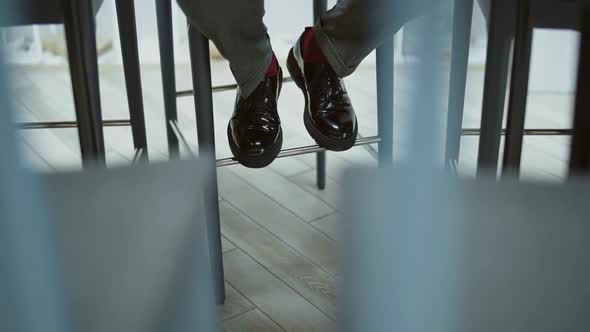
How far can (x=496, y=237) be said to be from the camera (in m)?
0.44

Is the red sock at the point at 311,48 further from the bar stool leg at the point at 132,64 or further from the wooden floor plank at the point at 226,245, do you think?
the wooden floor plank at the point at 226,245

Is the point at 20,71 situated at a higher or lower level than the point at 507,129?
higher

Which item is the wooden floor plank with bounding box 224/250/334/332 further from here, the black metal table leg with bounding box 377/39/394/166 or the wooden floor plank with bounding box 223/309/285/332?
the black metal table leg with bounding box 377/39/394/166

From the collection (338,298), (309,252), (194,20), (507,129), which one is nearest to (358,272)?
(338,298)

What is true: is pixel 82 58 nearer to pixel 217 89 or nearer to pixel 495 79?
pixel 495 79

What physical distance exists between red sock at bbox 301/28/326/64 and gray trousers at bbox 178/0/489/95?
3 centimetres

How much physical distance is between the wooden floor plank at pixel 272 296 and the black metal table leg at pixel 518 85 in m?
0.48

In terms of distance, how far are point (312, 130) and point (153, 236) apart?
978 millimetres

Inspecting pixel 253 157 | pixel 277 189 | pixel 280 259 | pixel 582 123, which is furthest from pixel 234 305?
pixel 582 123

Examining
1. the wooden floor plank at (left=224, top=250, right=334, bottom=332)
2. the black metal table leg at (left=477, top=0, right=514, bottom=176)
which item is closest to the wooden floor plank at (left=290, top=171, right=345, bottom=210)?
the wooden floor plank at (left=224, top=250, right=334, bottom=332)

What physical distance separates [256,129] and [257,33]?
0.19 meters

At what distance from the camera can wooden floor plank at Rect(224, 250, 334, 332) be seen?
1350mm

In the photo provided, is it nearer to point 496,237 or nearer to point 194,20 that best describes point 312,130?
point 194,20

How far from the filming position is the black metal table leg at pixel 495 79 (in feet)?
3.15
